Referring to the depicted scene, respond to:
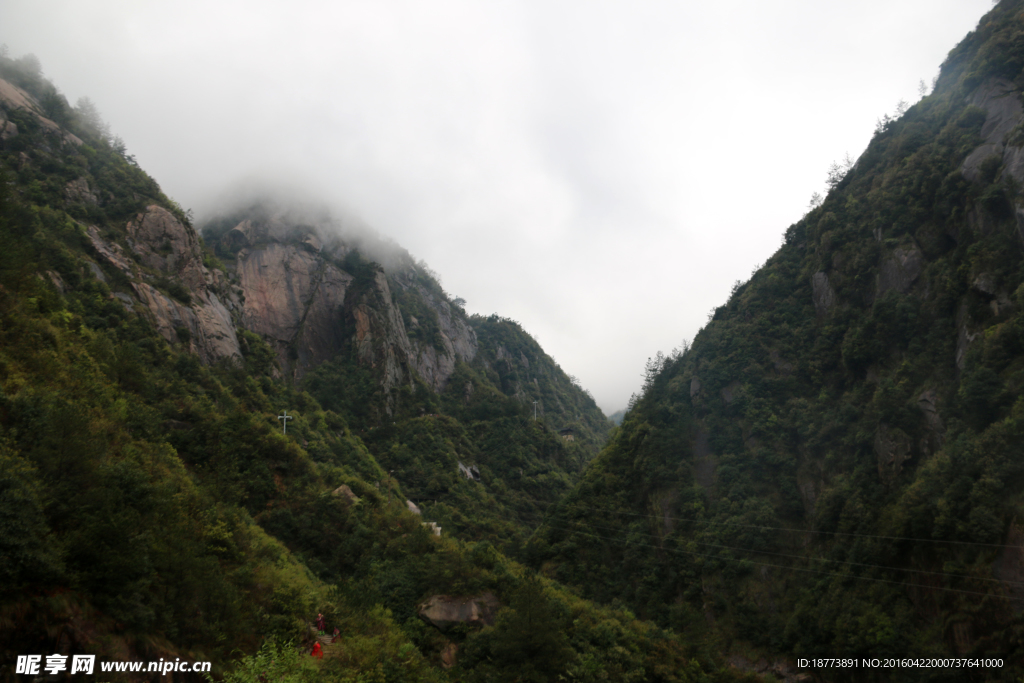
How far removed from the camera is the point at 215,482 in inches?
1331

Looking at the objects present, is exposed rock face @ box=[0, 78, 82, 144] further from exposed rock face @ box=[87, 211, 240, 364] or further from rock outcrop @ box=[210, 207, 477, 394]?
rock outcrop @ box=[210, 207, 477, 394]

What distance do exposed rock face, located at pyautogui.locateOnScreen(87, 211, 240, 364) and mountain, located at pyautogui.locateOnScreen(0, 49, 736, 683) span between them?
0.82ft

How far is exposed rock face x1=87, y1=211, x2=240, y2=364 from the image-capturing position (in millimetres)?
46094

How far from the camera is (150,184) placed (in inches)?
2432

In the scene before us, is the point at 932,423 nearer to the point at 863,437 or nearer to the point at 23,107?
the point at 863,437

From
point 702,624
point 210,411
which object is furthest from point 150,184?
point 702,624

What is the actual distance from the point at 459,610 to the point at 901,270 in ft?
173

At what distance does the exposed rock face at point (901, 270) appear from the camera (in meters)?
51.4

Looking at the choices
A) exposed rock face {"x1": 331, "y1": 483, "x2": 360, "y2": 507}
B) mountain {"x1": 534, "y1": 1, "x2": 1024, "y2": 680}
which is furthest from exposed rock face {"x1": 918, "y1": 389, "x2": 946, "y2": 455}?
exposed rock face {"x1": 331, "y1": 483, "x2": 360, "y2": 507}

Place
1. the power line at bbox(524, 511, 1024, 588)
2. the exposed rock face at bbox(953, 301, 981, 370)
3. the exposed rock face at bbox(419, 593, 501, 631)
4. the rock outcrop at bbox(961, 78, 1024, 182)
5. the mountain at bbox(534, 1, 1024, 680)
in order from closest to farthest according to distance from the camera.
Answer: the power line at bbox(524, 511, 1024, 588)
the exposed rock face at bbox(419, 593, 501, 631)
the mountain at bbox(534, 1, 1024, 680)
the exposed rock face at bbox(953, 301, 981, 370)
the rock outcrop at bbox(961, 78, 1024, 182)

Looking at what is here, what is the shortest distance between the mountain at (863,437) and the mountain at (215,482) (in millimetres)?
9469

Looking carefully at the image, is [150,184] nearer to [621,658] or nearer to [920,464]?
[621,658]

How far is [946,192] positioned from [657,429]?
37340 millimetres


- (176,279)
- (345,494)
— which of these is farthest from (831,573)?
(176,279)
